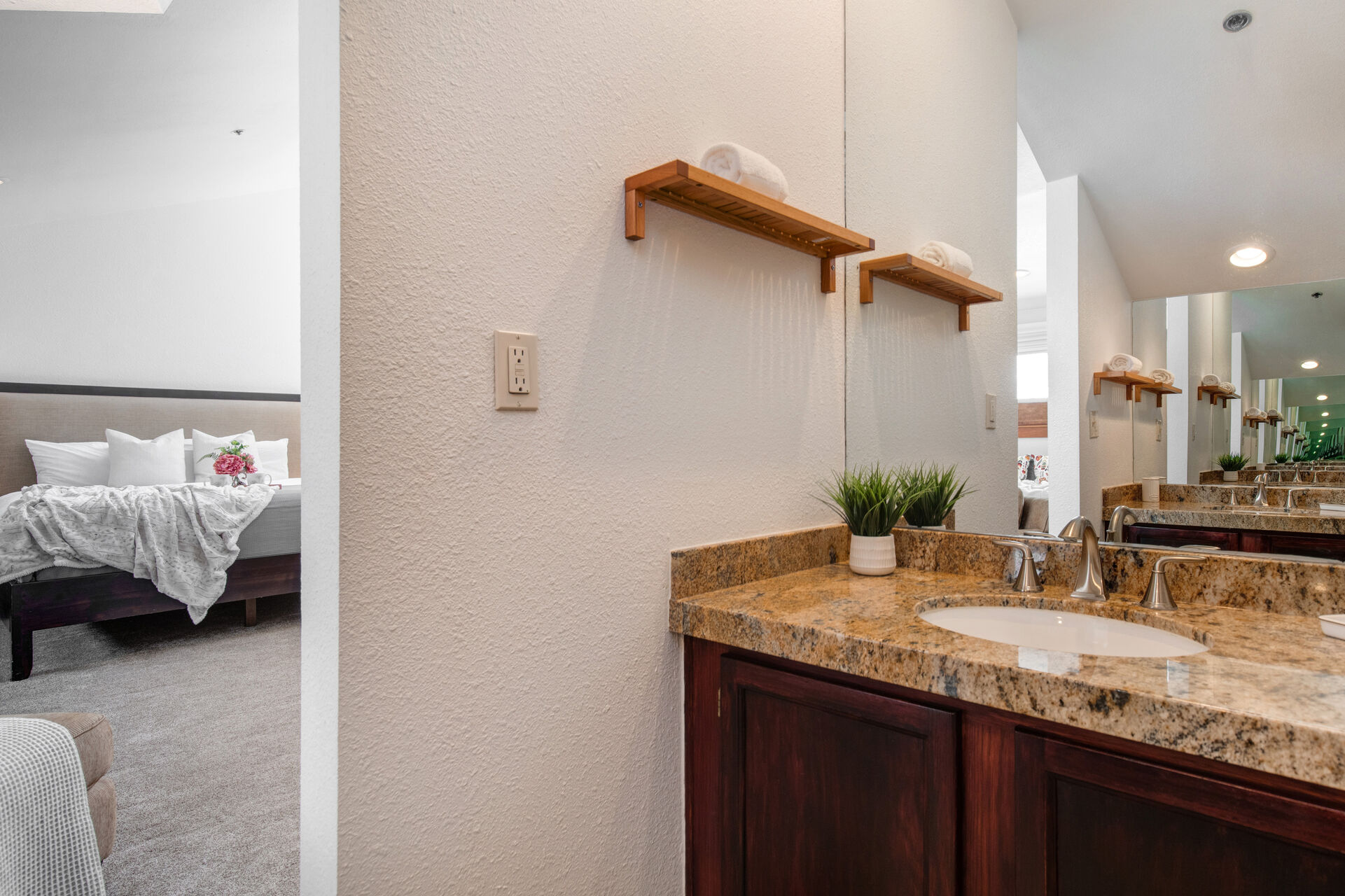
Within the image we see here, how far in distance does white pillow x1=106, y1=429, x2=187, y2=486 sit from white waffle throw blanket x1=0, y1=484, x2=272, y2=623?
1.05 metres

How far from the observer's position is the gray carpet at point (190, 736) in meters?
1.71

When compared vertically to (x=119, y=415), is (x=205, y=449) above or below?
below

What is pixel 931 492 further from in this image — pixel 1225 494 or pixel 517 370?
pixel 517 370

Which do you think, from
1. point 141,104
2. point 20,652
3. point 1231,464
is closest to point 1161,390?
point 1231,464

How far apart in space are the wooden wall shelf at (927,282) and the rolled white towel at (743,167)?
436 mm

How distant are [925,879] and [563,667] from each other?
551 millimetres

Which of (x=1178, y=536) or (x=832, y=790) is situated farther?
(x=1178, y=536)

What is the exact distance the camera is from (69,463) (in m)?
4.62

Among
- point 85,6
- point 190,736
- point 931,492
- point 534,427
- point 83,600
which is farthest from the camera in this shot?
point 83,600

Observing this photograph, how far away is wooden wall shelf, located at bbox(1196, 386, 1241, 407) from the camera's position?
44.4 inches

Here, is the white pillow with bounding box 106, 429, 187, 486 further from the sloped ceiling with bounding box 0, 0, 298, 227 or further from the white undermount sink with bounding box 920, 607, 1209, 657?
the white undermount sink with bounding box 920, 607, 1209, 657

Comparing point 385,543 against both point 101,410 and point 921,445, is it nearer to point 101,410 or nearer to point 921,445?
point 921,445

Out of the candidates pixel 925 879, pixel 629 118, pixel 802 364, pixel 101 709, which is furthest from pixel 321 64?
pixel 101 709

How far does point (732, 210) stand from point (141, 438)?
5564 mm
